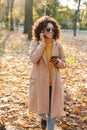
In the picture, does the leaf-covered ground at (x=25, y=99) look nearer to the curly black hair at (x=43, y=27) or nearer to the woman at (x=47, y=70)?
the woman at (x=47, y=70)

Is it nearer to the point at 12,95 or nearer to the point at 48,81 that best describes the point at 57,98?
the point at 48,81

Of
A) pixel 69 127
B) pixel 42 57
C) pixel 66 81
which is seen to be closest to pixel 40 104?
pixel 42 57

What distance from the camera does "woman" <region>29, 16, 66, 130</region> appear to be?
544cm

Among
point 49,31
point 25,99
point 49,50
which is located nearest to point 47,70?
point 49,50

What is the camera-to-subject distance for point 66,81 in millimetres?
10352

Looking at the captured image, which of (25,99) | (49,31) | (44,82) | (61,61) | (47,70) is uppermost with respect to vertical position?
(49,31)

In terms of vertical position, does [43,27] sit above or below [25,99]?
above

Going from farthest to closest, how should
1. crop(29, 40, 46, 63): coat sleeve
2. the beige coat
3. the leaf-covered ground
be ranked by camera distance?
1. the leaf-covered ground
2. the beige coat
3. crop(29, 40, 46, 63): coat sleeve

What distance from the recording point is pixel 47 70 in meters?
5.46

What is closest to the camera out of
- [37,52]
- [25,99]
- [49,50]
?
[37,52]

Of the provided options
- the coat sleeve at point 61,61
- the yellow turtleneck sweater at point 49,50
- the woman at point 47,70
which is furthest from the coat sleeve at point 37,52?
the coat sleeve at point 61,61

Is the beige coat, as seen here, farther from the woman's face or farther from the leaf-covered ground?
the leaf-covered ground

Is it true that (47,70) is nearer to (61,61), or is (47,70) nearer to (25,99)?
(61,61)

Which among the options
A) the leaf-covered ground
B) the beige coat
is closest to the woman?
the beige coat
